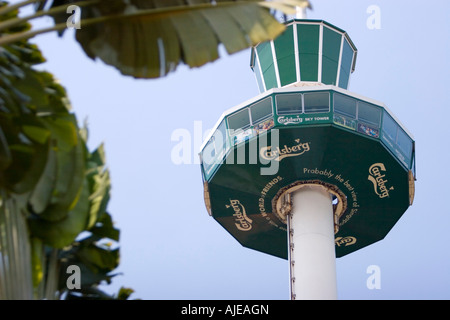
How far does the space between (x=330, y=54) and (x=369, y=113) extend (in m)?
5.93

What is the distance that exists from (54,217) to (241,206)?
2671 centimetres

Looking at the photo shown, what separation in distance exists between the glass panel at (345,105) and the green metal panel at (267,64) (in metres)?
5.09

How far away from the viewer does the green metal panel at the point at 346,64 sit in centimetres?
3869

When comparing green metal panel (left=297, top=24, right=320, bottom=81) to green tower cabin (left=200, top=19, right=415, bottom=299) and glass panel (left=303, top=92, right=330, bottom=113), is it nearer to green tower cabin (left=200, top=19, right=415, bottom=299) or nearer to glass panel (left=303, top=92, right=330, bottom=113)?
green tower cabin (left=200, top=19, right=415, bottom=299)

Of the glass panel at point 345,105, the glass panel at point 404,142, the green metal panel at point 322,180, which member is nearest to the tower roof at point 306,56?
the glass panel at point 345,105

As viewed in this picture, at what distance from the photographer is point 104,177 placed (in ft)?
35.4

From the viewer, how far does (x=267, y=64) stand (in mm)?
39000

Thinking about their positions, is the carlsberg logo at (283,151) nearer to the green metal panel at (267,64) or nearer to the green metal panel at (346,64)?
the green metal panel at (267,64)

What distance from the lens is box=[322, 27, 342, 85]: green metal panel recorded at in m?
37.7

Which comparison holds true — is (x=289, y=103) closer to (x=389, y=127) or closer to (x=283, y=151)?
(x=283, y=151)

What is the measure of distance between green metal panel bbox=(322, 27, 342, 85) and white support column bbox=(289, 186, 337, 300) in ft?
20.7

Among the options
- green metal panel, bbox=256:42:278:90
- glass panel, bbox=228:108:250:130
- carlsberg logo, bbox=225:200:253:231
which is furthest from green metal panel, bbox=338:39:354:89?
carlsberg logo, bbox=225:200:253:231
